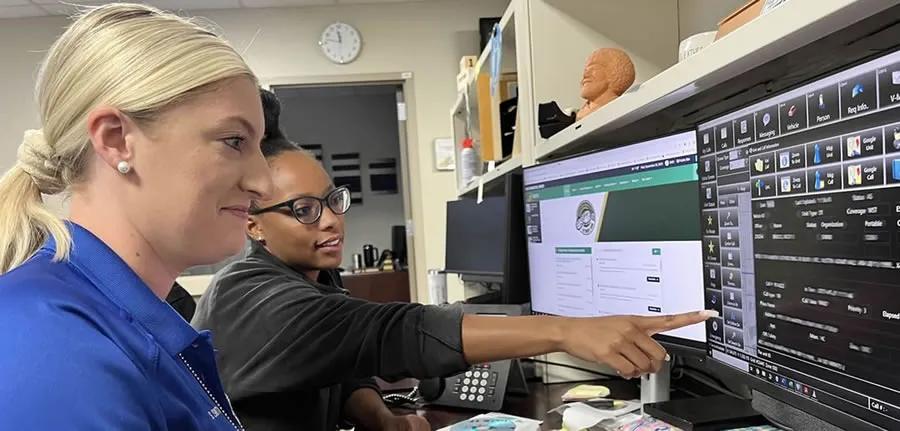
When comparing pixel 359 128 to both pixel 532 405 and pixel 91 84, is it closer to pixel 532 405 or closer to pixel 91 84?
pixel 532 405

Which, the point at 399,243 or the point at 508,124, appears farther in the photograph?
the point at 399,243

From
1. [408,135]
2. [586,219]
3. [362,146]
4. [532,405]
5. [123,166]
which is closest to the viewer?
[123,166]

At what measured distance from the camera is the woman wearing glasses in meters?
0.88

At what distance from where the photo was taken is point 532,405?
1358 mm

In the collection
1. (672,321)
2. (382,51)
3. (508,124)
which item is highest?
(382,51)

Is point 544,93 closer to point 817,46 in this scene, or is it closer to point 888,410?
point 817,46

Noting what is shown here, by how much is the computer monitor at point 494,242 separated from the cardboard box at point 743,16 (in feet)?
2.37

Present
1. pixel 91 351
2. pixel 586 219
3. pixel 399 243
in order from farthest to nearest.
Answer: pixel 399 243 → pixel 586 219 → pixel 91 351

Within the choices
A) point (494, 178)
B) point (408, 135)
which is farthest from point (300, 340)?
point (408, 135)

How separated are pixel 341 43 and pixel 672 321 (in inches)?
139

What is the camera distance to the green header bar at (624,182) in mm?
983

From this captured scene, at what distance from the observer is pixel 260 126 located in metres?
0.75

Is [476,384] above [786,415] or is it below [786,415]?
below

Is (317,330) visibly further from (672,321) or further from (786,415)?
(786,415)
